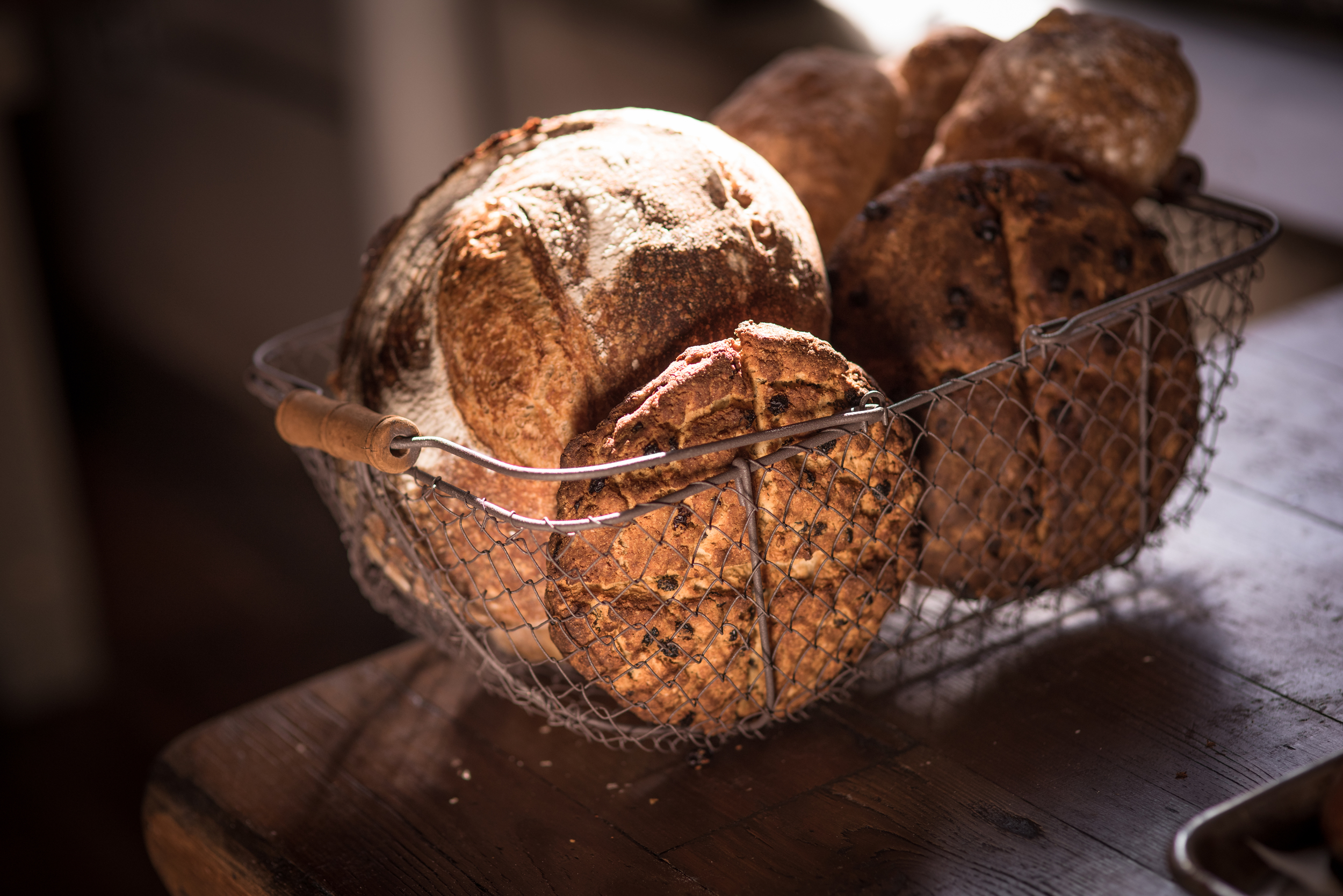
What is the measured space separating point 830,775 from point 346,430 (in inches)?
15.2

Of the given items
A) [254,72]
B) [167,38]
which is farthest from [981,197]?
[167,38]

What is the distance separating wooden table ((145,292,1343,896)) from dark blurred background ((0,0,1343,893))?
3.87ft

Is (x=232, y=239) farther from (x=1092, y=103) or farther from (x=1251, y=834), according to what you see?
(x=1251, y=834)

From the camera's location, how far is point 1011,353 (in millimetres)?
838

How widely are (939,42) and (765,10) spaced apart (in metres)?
1.28

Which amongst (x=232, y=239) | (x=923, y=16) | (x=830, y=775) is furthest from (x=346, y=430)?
(x=232, y=239)

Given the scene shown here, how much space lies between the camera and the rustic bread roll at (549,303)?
29.5 inches

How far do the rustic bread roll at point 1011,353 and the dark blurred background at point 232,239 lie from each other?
1105 millimetres

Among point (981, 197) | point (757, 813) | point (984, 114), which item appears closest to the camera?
point (757, 813)

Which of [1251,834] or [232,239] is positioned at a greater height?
[1251,834]

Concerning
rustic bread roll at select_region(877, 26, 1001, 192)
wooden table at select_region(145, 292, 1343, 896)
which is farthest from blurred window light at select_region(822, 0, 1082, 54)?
wooden table at select_region(145, 292, 1343, 896)

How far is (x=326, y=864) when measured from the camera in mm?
750

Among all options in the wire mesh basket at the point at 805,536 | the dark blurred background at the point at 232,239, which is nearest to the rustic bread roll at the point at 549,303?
the wire mesh basket at the point at 805,536

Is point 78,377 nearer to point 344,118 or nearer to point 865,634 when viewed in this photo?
point 344,118
